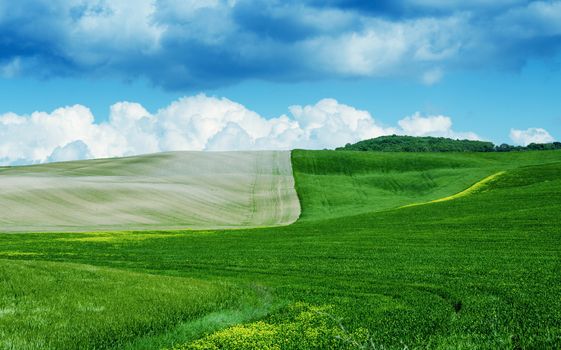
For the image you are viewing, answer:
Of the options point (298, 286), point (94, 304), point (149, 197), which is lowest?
point (298, 286)

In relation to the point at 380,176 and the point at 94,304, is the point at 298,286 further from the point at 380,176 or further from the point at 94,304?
the point at 380,176

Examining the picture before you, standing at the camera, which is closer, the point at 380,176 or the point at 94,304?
the point at 94,304

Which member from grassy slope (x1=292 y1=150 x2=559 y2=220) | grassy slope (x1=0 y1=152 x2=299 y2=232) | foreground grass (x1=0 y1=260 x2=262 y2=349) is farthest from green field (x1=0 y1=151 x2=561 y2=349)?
grassy slope (x1=292 y1=150 x2=559 y2=220)

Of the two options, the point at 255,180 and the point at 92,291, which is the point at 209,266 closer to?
the point at 92,291

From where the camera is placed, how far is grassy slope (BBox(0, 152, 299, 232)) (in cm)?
5534

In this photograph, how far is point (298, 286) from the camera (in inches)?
765

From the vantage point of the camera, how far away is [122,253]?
104ft

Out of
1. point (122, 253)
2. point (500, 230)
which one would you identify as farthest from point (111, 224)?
point (500, 230)

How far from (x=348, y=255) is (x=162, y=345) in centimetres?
1724

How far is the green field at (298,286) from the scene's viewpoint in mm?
12578

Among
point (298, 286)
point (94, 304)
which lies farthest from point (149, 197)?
point (94, 304)

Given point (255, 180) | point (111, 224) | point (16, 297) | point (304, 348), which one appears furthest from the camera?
point (255, 180)

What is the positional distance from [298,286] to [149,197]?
164 feet

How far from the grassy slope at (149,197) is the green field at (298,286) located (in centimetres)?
1045
